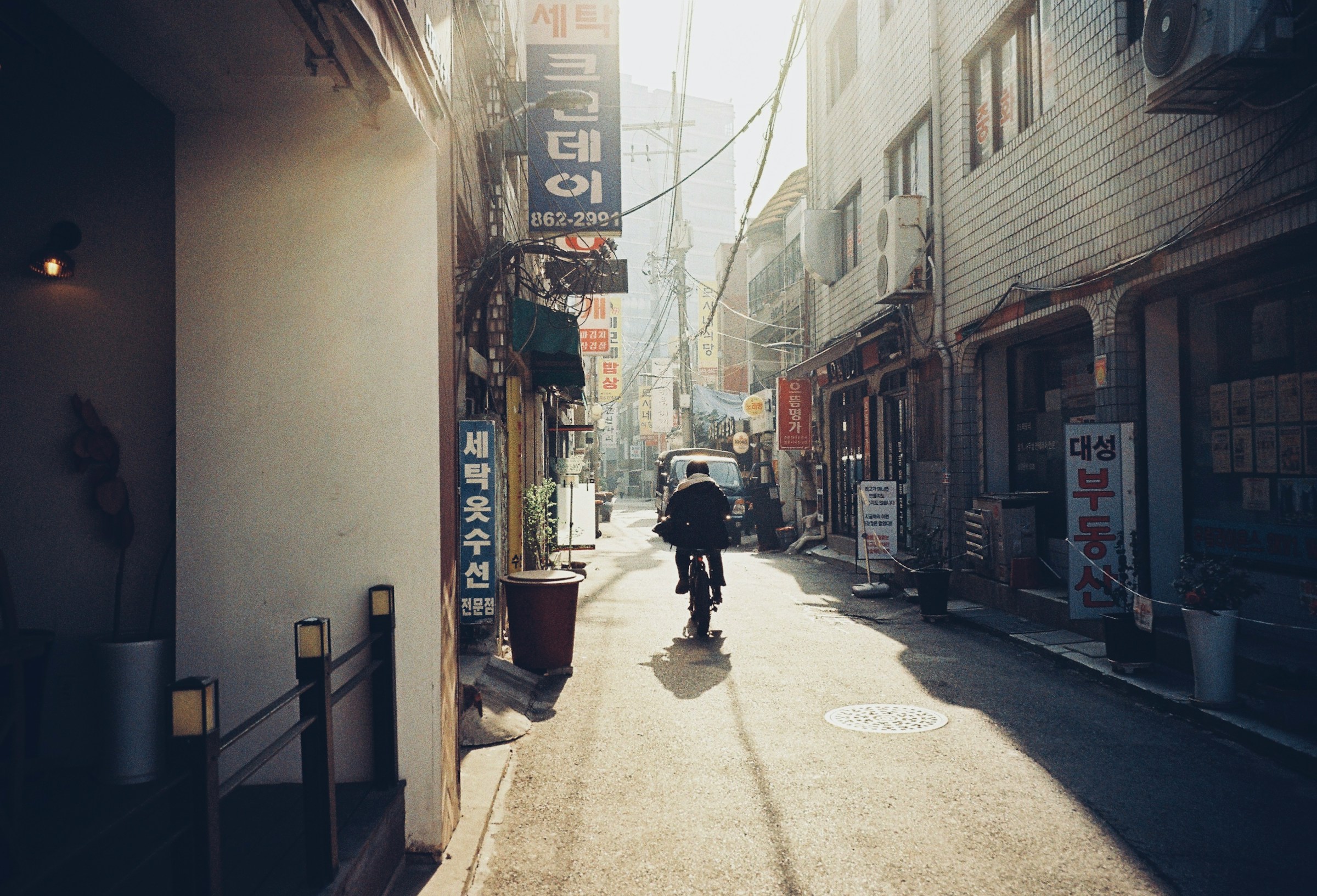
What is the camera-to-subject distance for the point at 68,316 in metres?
4.74

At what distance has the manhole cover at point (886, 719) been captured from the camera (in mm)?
6273

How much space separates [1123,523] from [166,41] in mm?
8358

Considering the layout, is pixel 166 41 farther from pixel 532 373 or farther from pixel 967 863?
pixel 532 373

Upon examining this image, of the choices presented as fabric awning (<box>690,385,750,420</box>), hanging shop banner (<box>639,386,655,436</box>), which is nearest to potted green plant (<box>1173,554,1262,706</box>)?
fabric awning (<box>690,385,750,420</box>)

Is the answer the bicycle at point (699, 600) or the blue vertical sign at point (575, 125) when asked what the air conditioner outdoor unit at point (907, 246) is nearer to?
the blue vertical sign at point (575, 125)

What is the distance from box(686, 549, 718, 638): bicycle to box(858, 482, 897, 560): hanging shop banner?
420 centimetres

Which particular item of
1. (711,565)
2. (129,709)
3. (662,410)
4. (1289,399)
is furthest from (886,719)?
(662,410)

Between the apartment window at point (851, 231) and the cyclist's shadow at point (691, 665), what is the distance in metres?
10.9

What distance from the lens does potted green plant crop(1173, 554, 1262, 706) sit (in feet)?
20.6

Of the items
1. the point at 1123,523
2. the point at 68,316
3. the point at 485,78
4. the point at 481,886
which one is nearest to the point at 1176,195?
the point at 1123,523

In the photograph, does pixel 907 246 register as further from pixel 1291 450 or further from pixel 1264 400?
pixel 1291 450

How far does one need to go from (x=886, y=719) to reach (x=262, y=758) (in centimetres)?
495

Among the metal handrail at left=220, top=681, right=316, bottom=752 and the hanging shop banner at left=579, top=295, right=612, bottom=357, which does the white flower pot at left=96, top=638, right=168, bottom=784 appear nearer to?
the metal handrail at left=220, top=681, right=316, bottom=752

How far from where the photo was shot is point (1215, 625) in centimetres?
629
